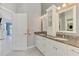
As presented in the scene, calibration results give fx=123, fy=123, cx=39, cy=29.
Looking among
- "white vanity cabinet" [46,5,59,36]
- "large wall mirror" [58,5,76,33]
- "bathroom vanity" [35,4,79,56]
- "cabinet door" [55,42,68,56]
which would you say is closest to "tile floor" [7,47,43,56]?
"bathroom vanity" [35,4,79,56]

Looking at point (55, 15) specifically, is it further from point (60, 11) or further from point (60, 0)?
point (60, 0)

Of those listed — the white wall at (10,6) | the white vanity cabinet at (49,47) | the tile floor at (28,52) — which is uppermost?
the white wall at (10,6)

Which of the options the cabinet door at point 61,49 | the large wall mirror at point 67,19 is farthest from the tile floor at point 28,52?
the large wall mirror at point 67,19

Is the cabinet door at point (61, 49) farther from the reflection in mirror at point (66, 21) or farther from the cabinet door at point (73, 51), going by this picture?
the reflection in mirror at point (66, 21)

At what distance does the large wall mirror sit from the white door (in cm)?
99

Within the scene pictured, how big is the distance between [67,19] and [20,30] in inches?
50.0

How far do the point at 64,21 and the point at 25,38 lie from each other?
3.73 feet

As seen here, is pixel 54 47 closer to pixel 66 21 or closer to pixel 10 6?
pixel 66 21

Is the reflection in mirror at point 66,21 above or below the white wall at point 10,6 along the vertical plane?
below

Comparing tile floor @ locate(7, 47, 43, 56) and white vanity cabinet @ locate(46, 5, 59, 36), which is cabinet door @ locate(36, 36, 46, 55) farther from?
white vanity cabinet @ locate(46, 5, 59, 36)

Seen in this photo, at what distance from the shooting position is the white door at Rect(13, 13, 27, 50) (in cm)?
320

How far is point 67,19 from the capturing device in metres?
3.18

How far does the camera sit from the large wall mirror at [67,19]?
297cm

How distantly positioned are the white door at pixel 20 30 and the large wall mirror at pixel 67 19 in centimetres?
99
